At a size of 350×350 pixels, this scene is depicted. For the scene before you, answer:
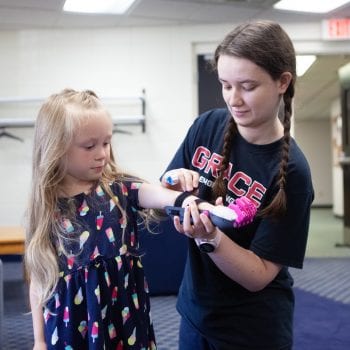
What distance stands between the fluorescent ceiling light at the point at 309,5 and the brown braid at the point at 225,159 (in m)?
3.61

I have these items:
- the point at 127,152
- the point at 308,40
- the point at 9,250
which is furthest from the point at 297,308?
the point at 308,40

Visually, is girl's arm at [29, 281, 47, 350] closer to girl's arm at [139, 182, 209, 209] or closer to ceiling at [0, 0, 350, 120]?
Result: girl's arm at [139, 182, 209, 209]

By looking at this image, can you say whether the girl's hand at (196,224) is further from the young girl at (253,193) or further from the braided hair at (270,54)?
the braided hair at (270,54)

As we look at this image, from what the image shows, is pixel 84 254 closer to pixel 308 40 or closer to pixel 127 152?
pixel 127 152

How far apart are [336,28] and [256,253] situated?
Answer: 462 centimetres

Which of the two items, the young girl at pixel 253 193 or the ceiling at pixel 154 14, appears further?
the ceiling at pixel 154 14

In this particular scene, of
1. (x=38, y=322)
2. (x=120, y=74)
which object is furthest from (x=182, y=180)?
(x=120, y=74)

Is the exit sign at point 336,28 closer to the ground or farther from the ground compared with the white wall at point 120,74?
farther from the ground

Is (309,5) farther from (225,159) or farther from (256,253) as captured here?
(256,253)

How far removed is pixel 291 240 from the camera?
1.04m

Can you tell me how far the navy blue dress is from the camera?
3.48ft

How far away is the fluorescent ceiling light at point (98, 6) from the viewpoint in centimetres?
436

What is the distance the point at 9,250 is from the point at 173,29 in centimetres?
286

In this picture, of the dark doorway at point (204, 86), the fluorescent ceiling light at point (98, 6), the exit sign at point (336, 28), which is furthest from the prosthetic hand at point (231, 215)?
the exit sign at point (336, 28)
